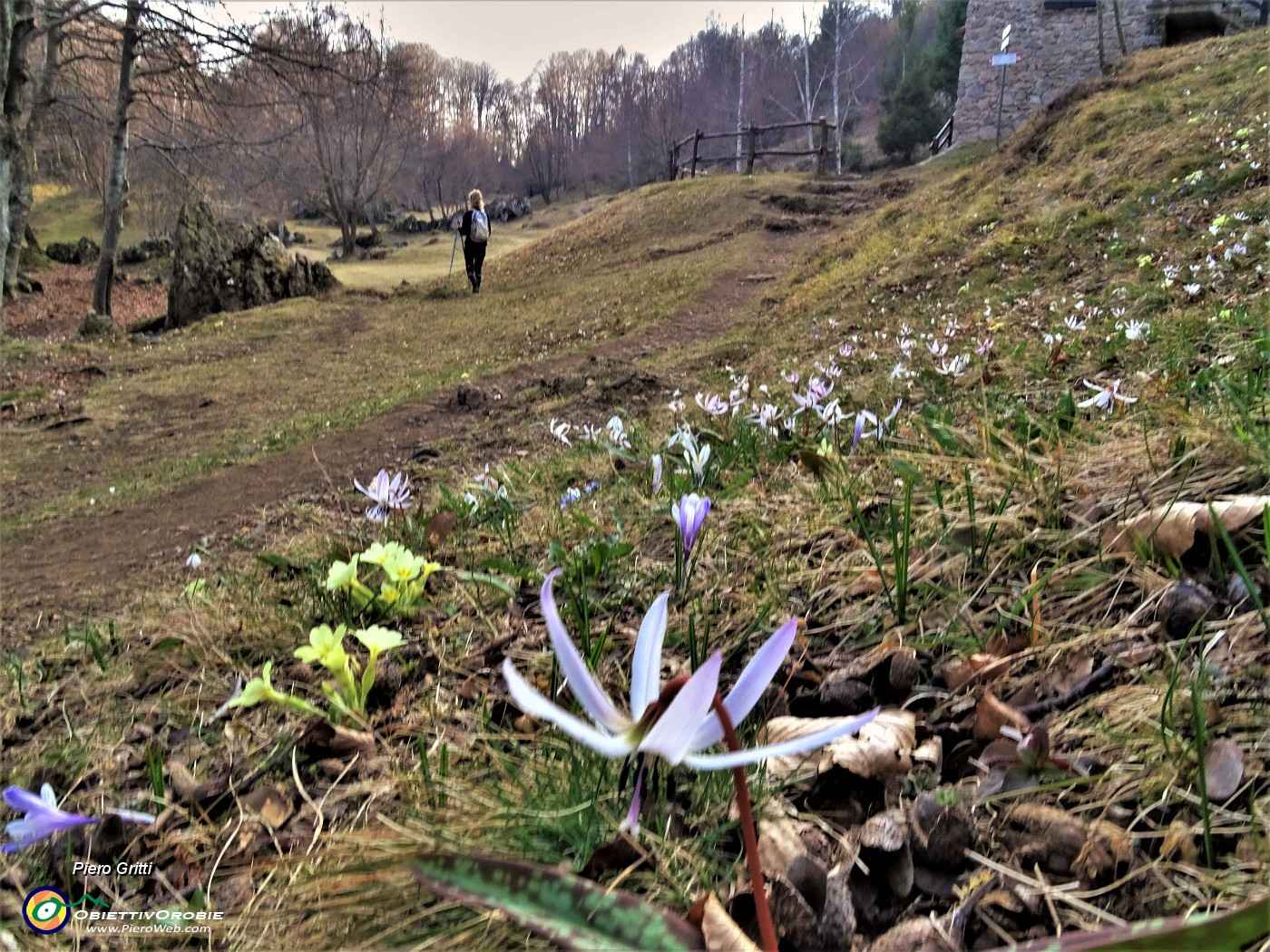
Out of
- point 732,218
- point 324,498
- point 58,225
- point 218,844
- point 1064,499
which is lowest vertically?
point 324,498

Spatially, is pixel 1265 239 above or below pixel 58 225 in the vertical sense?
below

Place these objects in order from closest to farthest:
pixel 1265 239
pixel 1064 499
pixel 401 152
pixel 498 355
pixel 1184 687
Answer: pixel 1184 687, pixel 1064 499, pixel 1265 239, pixel 498 355, pixel 401 152

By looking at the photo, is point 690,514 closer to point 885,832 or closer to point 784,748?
point 885,832

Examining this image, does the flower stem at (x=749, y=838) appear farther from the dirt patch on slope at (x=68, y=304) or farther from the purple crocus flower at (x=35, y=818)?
the dirt patch on slope at (x=68, y=304)

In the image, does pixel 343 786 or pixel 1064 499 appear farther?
pixel 1064 499

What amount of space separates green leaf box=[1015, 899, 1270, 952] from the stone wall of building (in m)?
21.8

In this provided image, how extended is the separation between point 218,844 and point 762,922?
869 mm

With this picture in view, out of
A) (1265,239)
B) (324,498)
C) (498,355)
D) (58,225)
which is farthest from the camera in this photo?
(58,225)

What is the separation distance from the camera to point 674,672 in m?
Result: 1.21

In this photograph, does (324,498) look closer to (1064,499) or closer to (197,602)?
(197,602)

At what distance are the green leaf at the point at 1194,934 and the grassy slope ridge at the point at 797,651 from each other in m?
0.27

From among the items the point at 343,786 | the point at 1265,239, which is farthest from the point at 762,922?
the point at 1265,239

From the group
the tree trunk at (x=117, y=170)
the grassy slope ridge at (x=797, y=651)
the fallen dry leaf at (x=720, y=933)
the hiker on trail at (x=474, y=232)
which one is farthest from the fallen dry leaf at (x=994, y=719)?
the tree trunk at (x=117, y=170)

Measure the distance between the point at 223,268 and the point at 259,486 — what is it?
10351 mm
